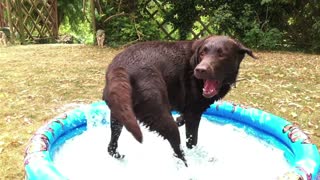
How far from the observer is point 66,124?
4.32 m

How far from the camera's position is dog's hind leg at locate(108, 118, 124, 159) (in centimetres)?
370

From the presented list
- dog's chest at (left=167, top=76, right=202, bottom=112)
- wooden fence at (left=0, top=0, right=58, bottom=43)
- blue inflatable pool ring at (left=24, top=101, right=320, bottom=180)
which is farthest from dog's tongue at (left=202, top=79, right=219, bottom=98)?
wooden fence at (left=0, top=0, right=58, bottom=43)

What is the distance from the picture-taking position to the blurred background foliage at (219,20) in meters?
10.7

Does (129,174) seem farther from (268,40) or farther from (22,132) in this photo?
(268,40)

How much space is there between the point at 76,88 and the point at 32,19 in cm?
829

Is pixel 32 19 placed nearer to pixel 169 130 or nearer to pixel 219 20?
pixel 219 20

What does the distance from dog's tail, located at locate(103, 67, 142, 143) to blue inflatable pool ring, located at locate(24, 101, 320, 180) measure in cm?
67

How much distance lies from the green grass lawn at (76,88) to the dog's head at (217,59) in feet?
5.74

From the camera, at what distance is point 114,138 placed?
152 inches

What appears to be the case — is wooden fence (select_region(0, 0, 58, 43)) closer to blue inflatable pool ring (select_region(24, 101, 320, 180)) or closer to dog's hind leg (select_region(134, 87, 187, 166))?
blue inflatable pool ring (select_region(24, 101, 320, 180))

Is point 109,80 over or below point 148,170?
over

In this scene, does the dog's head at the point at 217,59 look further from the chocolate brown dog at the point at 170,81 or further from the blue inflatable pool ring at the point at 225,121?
the blue inflatable pool ring at the point at 225,121

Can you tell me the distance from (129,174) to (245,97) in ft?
10.1

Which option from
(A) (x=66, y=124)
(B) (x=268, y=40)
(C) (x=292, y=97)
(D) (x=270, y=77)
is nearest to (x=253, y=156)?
(A) (x=66, y=124)
